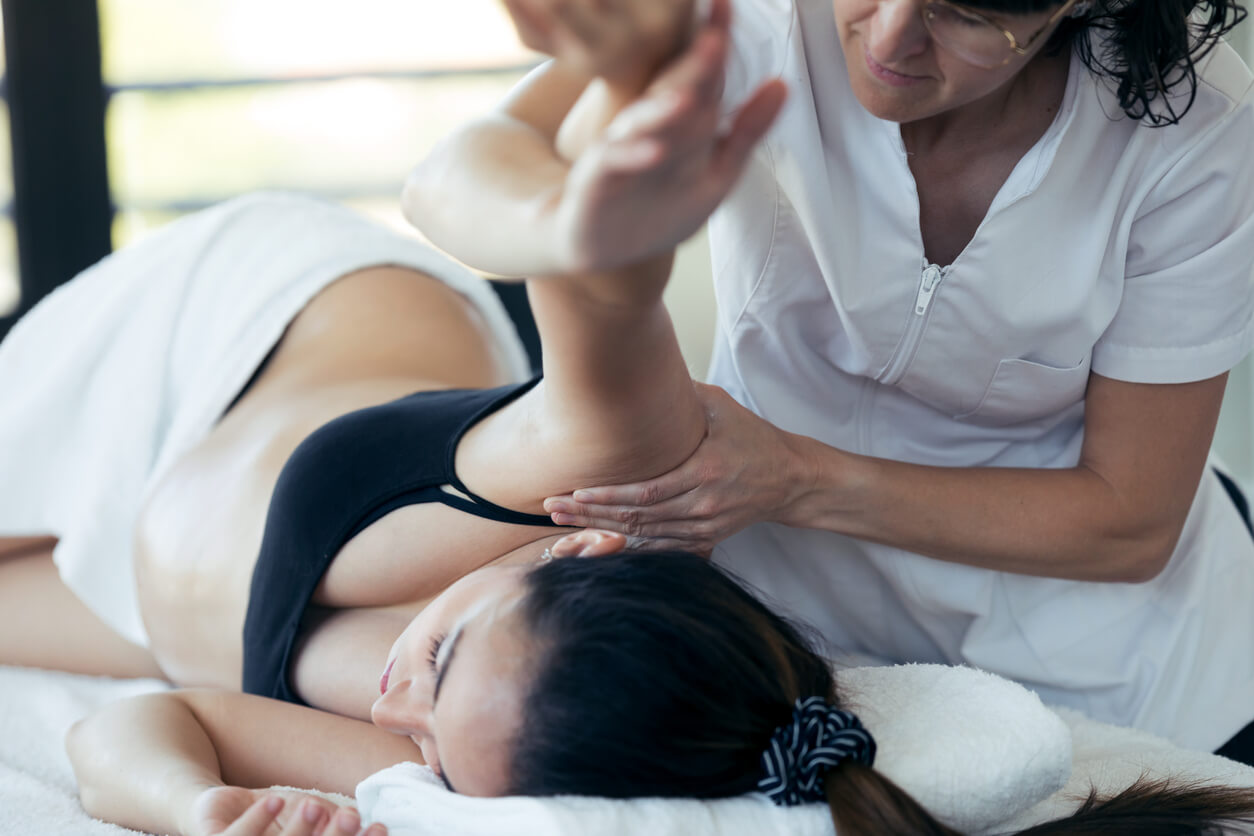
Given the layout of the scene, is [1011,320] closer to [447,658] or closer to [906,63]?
[906,63]

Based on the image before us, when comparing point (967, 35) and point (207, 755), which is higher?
point (967, 35)

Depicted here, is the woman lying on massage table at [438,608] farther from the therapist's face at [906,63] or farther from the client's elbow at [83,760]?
the therapist's face at [906,63]

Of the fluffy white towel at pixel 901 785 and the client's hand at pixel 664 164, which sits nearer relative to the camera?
the client's hand at pixel 664 164

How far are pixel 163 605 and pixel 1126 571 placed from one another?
4.52 feet

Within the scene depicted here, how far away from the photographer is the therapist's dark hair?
1.15 metres

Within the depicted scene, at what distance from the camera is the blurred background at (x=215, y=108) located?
3.29 metres

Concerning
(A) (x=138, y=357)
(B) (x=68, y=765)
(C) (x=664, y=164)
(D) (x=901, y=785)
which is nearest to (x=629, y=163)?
(C) (x=664, y=164)

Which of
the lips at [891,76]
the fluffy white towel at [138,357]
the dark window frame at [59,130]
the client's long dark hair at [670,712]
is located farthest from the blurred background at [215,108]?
the client's long dark hair at [670,712]

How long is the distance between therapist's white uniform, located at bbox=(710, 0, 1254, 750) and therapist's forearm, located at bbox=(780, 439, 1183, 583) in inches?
3.4

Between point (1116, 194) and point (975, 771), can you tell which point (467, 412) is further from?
point (1116, 194)

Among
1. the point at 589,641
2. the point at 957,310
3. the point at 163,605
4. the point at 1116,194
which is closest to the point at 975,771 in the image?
the point at 589,641

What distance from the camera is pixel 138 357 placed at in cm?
190

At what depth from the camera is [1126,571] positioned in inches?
56.8

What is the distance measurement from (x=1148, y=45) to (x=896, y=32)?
33cm
